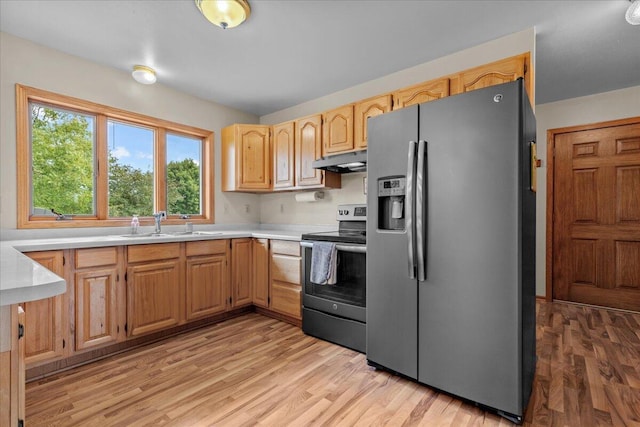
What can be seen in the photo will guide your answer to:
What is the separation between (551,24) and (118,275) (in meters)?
3.76

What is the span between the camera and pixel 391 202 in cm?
212

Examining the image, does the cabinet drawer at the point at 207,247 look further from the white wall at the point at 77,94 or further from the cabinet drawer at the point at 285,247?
the white wall at the point at 77,94

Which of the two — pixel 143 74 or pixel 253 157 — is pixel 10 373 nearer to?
pixel 143 74

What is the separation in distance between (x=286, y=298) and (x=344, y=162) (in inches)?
56.8

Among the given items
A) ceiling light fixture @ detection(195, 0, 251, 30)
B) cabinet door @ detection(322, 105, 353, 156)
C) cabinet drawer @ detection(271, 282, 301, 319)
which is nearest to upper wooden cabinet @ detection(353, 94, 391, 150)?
cabinet door @ detection(322, 105, 353, 156)

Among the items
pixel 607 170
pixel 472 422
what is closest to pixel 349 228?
pixel 472 422

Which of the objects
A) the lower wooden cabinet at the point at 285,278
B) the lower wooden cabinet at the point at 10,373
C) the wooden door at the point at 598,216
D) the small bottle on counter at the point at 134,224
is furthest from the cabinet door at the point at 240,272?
the wooden door at the point at 598,216

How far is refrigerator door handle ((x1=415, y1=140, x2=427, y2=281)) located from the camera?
72.8 inches

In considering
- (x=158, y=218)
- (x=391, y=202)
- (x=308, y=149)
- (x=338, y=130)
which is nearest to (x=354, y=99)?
(x=338, y=130)

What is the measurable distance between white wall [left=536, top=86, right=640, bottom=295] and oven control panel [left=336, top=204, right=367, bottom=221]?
2.47 m

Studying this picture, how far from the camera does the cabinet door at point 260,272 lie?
126 inches

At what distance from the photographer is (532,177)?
6.03 ft

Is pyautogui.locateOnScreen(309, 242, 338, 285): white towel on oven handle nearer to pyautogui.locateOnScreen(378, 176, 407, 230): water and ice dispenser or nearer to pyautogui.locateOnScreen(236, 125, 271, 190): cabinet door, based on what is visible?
pyautogui.locateOnScreen(378, 176, 407, 230): water and ice dispenser

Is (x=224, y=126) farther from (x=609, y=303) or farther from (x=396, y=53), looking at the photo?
(x=609, y=303)
